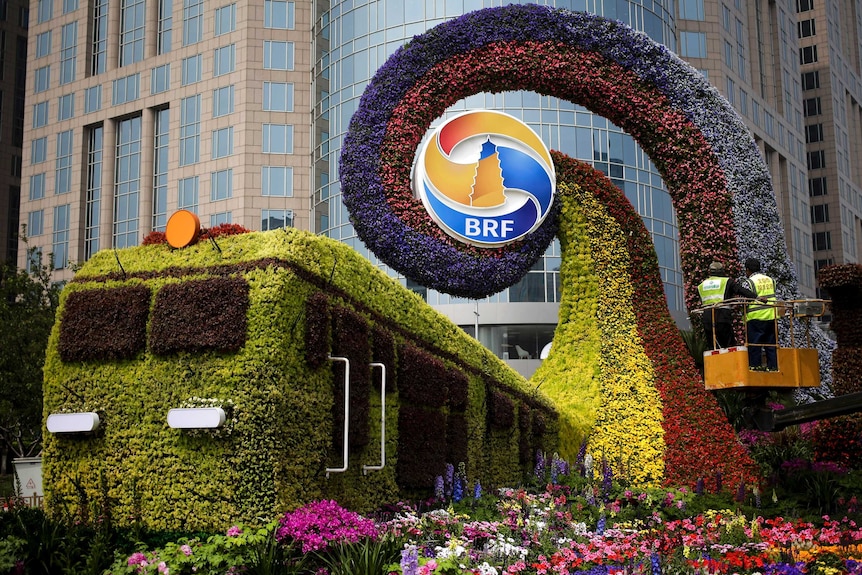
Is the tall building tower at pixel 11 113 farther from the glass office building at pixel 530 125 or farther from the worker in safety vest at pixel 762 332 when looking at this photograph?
the worker in safety vest at pixel 762 332

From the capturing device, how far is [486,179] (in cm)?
1750

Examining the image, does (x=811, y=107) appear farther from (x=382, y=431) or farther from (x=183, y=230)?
(x=183, y=230)

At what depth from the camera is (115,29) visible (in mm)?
58438

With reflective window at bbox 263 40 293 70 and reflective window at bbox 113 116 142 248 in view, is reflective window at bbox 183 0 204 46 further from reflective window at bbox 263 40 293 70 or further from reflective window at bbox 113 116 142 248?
reflective window at bbox 113 116 142 248

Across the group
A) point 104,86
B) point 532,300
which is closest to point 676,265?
point 532,300

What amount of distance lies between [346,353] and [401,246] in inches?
219

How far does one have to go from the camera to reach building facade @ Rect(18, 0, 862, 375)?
44156 millimetres

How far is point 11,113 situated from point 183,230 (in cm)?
7238

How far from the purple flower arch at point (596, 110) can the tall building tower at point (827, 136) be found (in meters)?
65.1

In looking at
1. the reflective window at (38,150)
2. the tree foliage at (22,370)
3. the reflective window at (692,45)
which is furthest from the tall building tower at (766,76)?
the reflective window at (38,150)

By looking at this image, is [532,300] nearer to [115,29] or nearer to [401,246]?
[401,246]

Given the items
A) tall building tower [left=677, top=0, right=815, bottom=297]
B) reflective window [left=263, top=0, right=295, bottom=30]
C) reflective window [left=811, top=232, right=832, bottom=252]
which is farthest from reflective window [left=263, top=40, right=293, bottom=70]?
reflective window [left=811, top=232, right=832, bottom=252]

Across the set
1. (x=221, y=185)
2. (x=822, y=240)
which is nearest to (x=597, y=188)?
(x=221, y=185)

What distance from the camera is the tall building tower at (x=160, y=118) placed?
51562 millimetres
